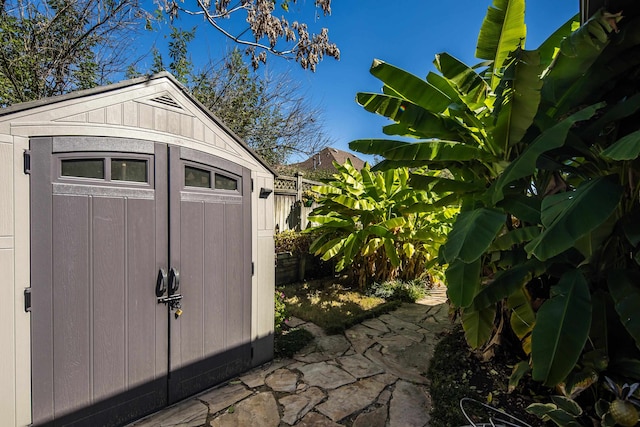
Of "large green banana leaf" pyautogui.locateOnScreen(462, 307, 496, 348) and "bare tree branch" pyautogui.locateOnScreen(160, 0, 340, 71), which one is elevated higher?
"bare tree branch" pyautogui.locateOnScreen(160, 0, 340, 71)

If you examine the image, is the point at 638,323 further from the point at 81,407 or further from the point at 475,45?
the point at 81,407

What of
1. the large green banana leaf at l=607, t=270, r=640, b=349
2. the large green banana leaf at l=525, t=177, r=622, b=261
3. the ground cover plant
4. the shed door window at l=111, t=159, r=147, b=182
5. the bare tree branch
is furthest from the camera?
the ground cover plant

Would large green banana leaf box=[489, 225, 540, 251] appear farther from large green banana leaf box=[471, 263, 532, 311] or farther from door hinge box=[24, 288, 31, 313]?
door hinge box=[24, 288, 31, 313]

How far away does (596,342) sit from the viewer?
76.7 inches

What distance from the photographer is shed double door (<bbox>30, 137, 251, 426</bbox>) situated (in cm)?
214

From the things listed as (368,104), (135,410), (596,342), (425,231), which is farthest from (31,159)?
(425,231)

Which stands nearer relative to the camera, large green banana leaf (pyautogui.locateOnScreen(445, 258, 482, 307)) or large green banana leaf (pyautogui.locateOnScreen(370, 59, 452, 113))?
large green banana leaf (pyautogui.locateOnScreen(445, 258, 482, 307))

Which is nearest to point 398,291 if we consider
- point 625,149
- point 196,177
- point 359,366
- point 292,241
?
point 292,241

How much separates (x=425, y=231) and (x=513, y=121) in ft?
11.3

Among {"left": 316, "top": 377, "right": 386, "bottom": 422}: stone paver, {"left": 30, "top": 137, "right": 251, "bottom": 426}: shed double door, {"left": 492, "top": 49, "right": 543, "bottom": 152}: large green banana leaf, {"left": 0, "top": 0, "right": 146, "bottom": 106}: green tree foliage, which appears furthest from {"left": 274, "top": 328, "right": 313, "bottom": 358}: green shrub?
{"left": 0, "top": 0, "right": 146, "bottom": 106}: green tree foliage

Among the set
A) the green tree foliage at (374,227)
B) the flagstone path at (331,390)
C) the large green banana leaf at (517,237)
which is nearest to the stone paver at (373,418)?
the flagstone path at (331,390)

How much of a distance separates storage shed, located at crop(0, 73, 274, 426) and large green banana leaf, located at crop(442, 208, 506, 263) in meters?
2.29

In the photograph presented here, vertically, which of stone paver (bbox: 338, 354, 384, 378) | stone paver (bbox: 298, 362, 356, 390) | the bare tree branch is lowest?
stone paver (bbox: 338, 354, 384, 378)

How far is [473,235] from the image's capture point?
5.85 ft
